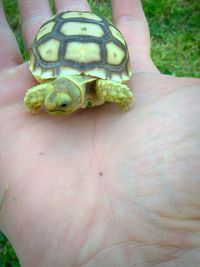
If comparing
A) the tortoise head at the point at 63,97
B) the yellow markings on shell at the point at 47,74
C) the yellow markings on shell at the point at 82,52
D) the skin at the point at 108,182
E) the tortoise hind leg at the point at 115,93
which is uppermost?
the yellow markings on shell at the point at 82,52

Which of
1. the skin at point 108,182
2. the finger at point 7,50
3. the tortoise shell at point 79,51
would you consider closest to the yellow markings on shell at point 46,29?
the tortoise shell at point 79,51

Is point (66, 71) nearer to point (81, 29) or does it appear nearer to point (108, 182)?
point (81, 29)

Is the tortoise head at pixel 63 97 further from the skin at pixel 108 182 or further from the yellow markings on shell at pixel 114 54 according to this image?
the yellow markings on shell at pixel 114 54

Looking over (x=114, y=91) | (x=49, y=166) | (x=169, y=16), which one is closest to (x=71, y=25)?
(x=114, y=91)

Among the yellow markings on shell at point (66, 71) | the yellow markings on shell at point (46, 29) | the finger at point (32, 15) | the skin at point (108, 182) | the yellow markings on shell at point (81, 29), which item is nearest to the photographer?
the skin at point (108, 182)

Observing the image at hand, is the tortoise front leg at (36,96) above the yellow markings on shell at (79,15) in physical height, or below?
below

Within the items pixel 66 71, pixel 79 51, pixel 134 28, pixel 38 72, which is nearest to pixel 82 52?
pixel 79 51

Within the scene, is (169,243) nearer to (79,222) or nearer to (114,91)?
(79,222)
